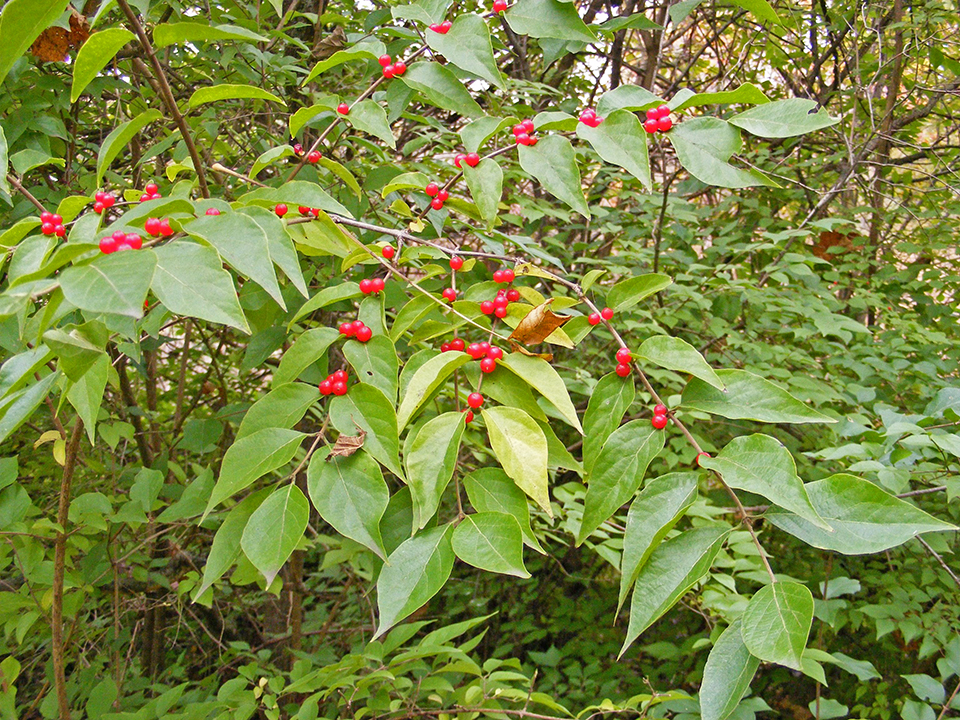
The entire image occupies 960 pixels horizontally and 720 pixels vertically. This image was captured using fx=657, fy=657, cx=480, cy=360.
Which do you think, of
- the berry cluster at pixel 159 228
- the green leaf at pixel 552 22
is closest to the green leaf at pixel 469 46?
the green leaf at pixel 552 22

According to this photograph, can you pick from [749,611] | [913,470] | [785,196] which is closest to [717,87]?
[785,196]

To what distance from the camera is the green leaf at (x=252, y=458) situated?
67 centimetres

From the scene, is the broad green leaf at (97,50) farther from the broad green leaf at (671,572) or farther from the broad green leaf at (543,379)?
the broad green leaf at (671,572)

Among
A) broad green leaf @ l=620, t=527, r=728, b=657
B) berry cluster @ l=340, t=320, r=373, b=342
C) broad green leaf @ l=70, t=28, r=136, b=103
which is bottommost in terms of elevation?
broad green leaf @ l=620, t=527, r=728, b=657

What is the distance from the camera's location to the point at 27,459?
95.0 inches

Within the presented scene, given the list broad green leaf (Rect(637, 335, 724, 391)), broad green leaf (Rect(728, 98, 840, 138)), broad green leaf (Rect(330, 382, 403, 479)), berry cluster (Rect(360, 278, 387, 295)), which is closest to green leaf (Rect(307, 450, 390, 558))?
broad green leaf (Rect(330, 382, 403, 479))

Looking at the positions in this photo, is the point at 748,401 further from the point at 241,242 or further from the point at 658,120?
the point at 241,242

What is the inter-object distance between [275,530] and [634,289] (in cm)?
54

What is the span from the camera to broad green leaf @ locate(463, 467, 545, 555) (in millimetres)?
710

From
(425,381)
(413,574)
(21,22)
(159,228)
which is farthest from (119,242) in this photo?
(413,574)

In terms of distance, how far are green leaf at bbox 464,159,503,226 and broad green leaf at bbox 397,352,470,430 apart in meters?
0.21

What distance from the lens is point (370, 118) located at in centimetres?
97

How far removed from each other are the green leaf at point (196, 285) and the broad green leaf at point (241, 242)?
1.0 inches

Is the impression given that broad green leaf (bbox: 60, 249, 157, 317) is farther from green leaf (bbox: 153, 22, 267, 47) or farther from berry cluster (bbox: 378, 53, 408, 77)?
berry cluster (bbox: 378, 53, 408, 77)
